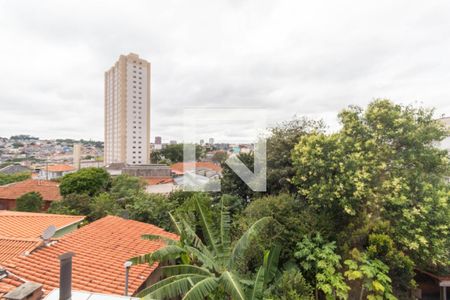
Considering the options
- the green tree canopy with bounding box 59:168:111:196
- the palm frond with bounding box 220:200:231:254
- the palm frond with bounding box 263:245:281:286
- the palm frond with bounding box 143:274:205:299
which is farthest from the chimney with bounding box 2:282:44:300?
the green tree canopy with bounding box 59:168:111:196

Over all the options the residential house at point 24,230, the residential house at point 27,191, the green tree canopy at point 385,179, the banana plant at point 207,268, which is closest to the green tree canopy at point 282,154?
the green tree canopy at point 385,179

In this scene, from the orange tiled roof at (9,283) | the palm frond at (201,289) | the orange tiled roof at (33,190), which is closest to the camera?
the palm frond at (201,289)

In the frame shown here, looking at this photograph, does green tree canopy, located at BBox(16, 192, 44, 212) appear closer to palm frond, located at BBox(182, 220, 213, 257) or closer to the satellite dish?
the satellite dish

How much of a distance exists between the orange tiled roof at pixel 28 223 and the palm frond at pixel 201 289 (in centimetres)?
683

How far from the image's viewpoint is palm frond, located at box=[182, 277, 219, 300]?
4.35m

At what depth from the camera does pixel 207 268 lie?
5.85 meters

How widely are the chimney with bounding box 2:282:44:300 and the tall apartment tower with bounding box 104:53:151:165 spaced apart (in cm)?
6335

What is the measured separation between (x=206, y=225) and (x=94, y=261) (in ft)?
10.7

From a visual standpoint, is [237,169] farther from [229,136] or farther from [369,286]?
[369,286]

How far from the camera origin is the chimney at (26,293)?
11.5 feet

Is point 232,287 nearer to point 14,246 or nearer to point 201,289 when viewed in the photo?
point 201,289

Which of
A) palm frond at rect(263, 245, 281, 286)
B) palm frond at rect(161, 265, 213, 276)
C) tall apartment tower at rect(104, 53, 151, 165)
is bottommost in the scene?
palm frond at rect(263, 245, 281, 286)

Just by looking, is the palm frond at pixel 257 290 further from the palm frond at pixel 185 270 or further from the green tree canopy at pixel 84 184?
the green tree canopy at pixel 84 184

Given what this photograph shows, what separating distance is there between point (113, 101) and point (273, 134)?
69.7 meters
